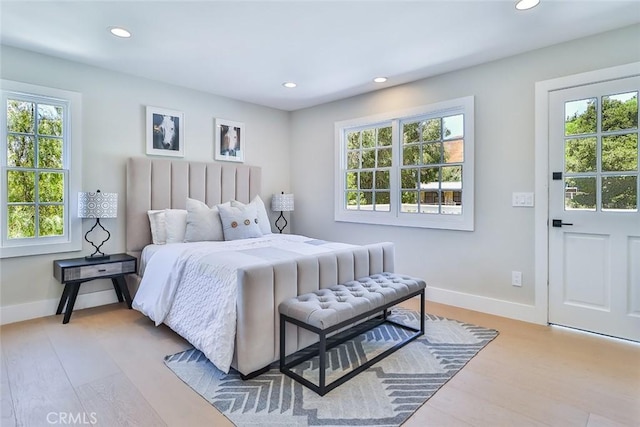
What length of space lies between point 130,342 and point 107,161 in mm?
1951

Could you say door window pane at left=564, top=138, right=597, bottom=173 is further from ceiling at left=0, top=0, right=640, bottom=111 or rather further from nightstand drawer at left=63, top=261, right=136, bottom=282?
nightstand drawer at left=63, top=261, right=136, bottom=282

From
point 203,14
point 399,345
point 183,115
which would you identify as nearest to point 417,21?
point 203,14

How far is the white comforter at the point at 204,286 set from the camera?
2119 mm

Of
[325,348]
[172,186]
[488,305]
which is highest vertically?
[172,186]

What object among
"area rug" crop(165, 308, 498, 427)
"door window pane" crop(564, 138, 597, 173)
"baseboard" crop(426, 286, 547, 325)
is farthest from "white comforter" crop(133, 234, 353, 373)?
"door window pane" crop(564, 138, 597, 173)

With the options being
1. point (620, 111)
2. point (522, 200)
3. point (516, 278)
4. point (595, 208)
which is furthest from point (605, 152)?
point (516, 278)

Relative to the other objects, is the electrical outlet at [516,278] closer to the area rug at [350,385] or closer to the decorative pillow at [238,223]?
the area rug at [350,385]

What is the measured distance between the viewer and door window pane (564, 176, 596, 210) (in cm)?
275

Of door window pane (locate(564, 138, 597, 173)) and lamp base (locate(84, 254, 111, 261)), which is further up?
door window pane (locate(564, 138, 597, 173))

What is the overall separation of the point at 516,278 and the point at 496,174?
1.00m

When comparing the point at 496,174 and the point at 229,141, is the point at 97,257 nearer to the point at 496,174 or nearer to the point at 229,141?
the point at 229,141

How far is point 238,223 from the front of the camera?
11.6 feet

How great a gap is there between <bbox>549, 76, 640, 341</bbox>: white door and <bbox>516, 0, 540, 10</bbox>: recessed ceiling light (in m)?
0.91

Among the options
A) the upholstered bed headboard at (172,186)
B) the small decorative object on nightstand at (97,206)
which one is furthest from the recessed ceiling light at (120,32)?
the small decorative object on nightstand at (97,206)
